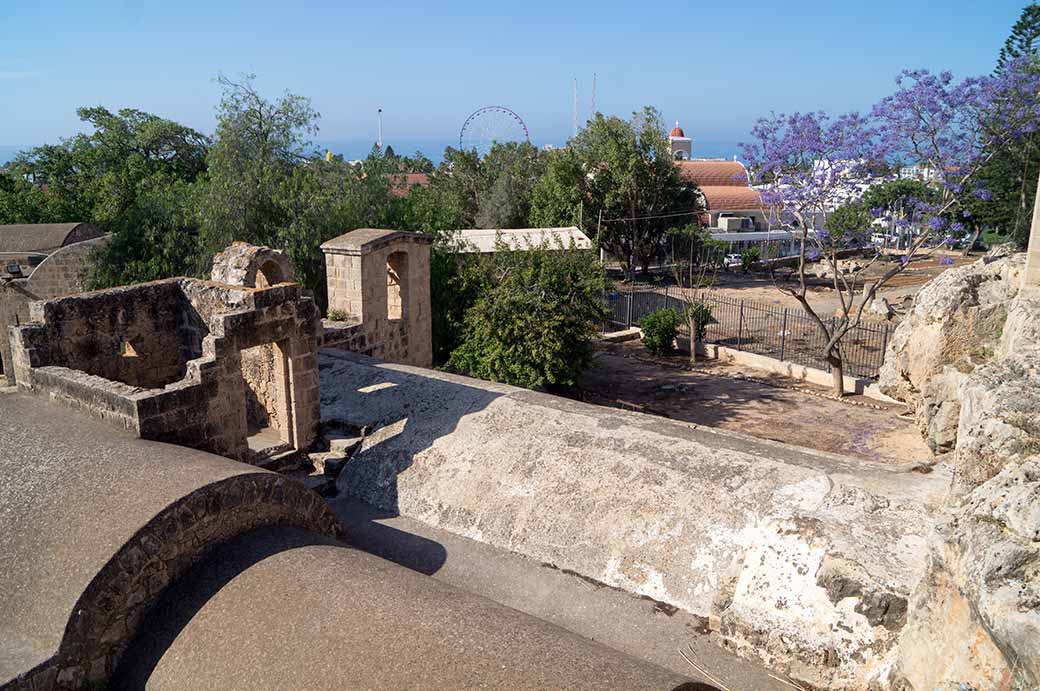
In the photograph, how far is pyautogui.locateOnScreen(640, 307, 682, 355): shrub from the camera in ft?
70.4

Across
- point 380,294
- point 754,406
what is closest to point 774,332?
point 754,406

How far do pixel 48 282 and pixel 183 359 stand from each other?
36.9 feet

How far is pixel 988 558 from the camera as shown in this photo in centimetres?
352

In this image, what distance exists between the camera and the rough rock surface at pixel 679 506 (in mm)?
5414

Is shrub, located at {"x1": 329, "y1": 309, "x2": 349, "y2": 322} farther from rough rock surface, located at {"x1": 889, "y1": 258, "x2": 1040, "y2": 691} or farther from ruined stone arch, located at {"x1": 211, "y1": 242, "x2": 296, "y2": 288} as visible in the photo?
rough rock surface, located at {"x1": 889, "y1": 258, "x2": 1040, "y2": 691}

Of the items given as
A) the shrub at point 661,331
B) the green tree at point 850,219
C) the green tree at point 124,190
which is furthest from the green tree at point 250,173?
the green tree at point 850,219

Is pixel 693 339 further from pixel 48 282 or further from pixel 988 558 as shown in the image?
pixel 988 558

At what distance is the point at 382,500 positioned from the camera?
819 centimetres

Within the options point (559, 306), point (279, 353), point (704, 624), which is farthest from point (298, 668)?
point (559, 306)

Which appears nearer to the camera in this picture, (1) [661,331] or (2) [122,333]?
(2) [122,333]

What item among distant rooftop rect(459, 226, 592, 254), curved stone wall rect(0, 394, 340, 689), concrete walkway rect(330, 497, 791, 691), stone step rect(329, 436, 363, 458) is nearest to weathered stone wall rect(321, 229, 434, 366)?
stone step rect(329, 436, 363, 458)

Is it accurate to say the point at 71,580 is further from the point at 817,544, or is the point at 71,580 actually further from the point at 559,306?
the point at 559,306

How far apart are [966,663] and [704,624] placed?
236 cm

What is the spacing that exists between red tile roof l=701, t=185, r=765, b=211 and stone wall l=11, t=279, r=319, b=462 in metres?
38.5
